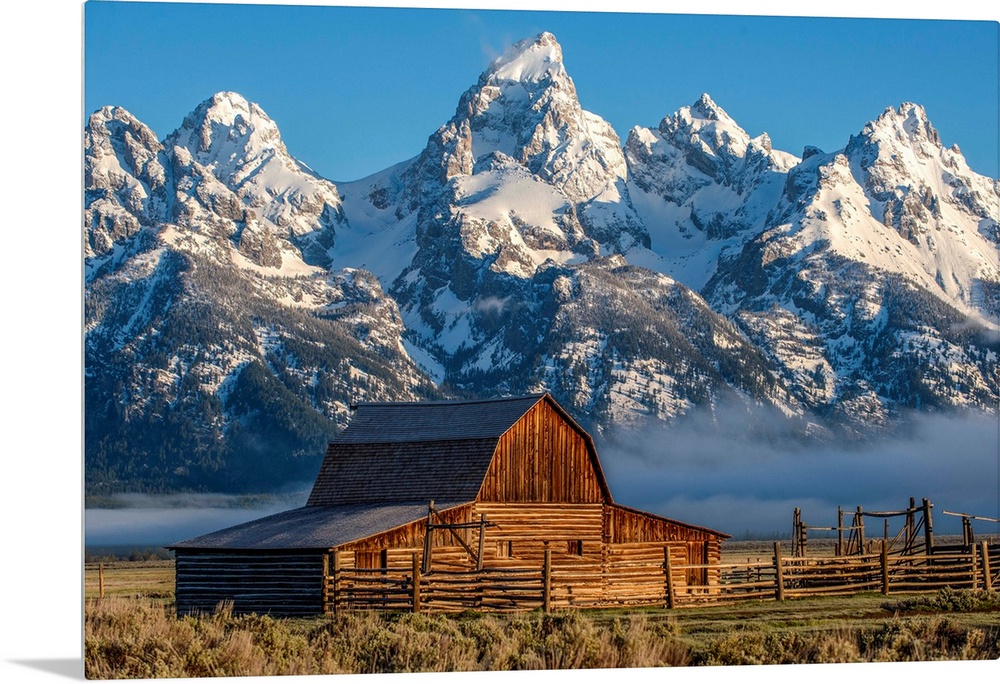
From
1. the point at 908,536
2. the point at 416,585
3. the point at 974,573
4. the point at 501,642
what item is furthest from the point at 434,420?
the point at 501,642

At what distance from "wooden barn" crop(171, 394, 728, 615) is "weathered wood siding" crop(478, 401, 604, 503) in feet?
0.14

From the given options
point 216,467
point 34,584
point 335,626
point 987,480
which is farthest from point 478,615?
point 216,467

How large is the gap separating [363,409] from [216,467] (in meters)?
151

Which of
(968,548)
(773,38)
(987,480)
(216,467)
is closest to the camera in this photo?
(773,38)

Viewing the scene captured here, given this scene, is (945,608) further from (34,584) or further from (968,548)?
(34,584)

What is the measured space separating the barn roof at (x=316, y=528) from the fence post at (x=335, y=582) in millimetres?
399

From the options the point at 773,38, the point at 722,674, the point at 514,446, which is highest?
the point at 773,38

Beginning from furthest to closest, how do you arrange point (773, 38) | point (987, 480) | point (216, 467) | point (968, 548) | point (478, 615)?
point (216, 467) → point (987, 480) → point (968, 548) → point (773, 38) → point (478, 615)

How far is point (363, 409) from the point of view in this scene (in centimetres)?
4953

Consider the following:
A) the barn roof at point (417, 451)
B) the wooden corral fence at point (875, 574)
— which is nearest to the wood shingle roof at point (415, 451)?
the barn roof at point (417, 451)

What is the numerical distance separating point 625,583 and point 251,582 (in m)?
9.49

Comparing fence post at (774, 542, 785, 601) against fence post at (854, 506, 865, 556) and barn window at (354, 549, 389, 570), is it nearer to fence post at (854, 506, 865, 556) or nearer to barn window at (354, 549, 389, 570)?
barn window at (354, 549, 389, 570)

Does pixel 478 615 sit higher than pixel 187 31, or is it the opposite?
pixel 187 31

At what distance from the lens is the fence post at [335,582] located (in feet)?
130
